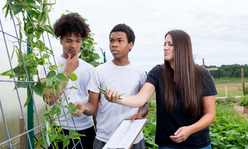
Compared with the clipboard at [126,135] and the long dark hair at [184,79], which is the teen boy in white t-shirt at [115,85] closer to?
the clipboard at [126,135]

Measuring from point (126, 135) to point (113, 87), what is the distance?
0.47 meters

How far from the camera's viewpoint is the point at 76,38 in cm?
177

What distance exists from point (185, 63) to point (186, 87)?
177mm

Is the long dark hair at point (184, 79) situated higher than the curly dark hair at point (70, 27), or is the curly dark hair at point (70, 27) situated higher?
the curly dark hair at point (70, 27)

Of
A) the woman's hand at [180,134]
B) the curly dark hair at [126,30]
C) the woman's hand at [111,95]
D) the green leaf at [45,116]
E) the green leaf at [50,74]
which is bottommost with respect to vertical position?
the woman's hand at [180,134]

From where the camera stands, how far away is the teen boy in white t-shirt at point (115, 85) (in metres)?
1.53

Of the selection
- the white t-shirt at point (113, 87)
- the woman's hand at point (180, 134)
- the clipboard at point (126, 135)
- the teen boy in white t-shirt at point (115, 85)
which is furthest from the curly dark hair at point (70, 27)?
the woman's hand at point (180, 134)

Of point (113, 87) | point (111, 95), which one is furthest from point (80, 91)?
point (111, 95)

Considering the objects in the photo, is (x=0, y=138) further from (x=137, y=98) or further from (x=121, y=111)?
(x=137, y=98)

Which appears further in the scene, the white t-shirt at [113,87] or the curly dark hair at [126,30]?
the curly dark hair at [126,30]

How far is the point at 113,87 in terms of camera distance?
1568 mm

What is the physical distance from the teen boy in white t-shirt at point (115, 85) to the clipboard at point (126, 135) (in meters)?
0.11

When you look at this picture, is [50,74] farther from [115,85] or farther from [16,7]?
[115,85]

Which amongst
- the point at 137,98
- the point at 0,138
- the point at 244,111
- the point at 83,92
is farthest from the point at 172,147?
the point at 244,111
